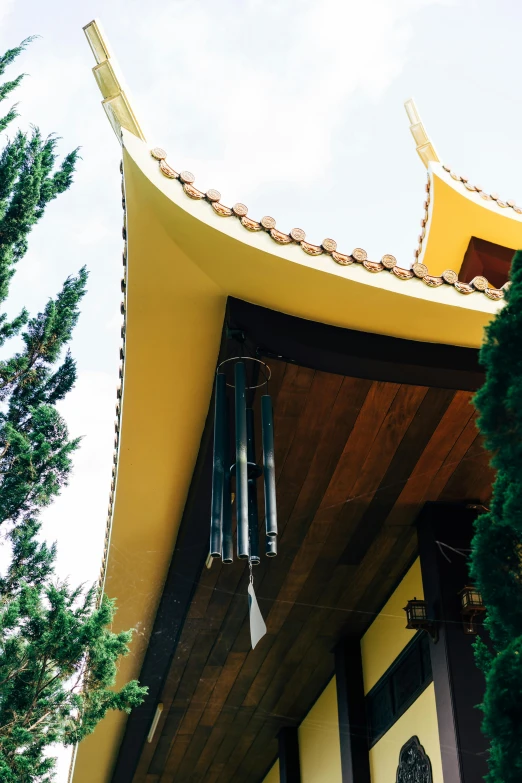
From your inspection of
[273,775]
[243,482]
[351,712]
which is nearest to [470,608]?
[243,482]

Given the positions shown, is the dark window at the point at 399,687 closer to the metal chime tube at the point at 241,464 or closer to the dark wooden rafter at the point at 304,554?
the dark wooden rafter at the point at 304,554

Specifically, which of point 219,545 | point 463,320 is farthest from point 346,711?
point 463,320

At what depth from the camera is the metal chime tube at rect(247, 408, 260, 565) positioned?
3.72m

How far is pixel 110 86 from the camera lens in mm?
4184

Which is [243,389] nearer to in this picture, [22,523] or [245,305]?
[245,305]

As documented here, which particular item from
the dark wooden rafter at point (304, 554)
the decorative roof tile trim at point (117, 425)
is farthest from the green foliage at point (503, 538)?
the decorative roof tile trim at point (117, 425)

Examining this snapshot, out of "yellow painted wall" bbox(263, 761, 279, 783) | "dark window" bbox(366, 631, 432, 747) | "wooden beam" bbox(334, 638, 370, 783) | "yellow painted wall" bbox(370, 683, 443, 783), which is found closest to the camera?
"yellow painted wall" bbox(370, 683, 443, 783)

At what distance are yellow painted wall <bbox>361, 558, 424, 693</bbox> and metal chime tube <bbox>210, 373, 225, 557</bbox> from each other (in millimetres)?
1737

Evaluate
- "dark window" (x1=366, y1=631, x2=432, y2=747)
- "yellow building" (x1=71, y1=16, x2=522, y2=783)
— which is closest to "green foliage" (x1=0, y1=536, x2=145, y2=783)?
"yellow building" (x1=71, y1=16, x2=522, y2=783)

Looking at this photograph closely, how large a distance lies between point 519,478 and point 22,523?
2.14 m

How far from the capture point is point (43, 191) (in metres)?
4.18

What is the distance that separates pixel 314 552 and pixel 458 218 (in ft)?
9.66

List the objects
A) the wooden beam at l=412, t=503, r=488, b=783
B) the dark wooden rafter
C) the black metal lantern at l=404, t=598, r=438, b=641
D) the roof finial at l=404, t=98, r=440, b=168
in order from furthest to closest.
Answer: the roof finial at l=404, t=98, r=440, b=168
the black metal lantern at l=404, t=598, r=438, b=641
the dark wooden rafter
the wooden beam at l=412, t=503, r=488, b=783

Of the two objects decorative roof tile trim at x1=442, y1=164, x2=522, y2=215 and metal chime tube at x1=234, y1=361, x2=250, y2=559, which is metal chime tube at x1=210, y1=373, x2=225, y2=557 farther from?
decorative roof tile trim at x1=442, y1=164, x2=522, y2=215
